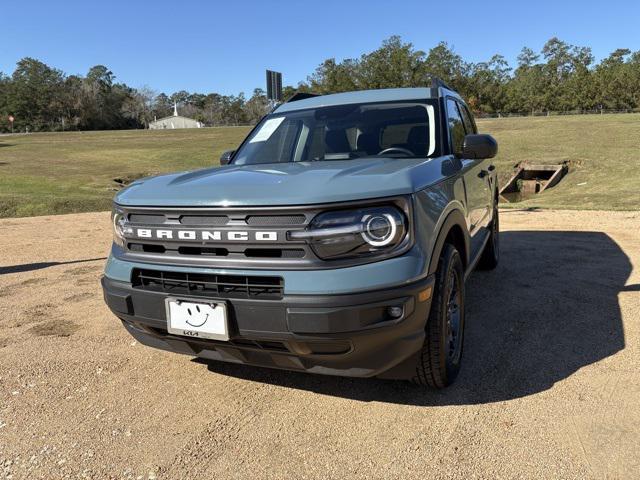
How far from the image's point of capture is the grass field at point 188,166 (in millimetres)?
13352

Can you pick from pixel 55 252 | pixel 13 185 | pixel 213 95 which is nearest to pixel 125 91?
pixel 213 95

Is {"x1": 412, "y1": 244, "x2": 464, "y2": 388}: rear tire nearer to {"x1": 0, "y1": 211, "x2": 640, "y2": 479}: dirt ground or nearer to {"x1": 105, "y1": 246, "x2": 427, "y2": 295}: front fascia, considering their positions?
{"x1": 0, "y1": 211, "x2": 640, "y2": 479}: dirt ground

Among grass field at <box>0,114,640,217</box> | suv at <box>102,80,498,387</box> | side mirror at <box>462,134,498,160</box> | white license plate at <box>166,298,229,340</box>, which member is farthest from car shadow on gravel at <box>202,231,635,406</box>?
grass field at <box>0,114,640,217</box>

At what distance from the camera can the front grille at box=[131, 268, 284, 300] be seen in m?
2.42

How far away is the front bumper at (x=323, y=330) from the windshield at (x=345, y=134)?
1.42 m

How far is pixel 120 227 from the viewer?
2932 mm

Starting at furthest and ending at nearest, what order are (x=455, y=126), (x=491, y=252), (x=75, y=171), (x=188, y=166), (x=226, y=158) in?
(x=188, y=166), (x=75, y=171), (x=491, y=252), (x=226, y=158), (x=455, y=126)

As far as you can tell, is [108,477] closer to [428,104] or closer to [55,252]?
[428,104]

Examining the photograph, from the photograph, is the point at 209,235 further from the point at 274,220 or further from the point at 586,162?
the point at 586,162

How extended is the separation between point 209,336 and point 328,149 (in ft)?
6.06

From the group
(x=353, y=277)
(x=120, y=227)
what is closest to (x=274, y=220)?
(x=353, y=277)

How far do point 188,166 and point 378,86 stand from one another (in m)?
32.3

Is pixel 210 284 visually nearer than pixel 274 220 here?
No

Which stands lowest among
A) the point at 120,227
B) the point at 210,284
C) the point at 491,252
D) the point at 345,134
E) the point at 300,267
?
the point at 491,252
